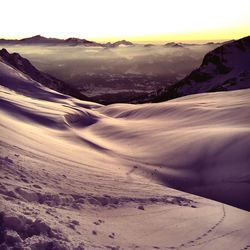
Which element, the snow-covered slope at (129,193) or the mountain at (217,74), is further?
the mountain at (217,74)

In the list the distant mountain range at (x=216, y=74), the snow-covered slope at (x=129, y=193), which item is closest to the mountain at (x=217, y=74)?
the distant mountain range at (x=216, y=74)

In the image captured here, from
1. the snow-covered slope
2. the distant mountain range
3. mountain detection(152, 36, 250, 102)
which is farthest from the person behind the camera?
mountain detection(152, 36, 250, 102)

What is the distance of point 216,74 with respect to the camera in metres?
181

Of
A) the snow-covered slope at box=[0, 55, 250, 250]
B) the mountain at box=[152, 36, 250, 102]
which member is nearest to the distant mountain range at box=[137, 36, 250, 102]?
the mountain at box=[152, 36, 250, 102]

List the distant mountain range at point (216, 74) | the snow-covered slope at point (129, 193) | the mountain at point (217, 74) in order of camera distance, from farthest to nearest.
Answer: the mountain at point (217, 74)
the distant mountain range at point (216, 74)
the snow-covered slope at point (129, 193)

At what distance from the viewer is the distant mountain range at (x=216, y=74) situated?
15943 centimetres

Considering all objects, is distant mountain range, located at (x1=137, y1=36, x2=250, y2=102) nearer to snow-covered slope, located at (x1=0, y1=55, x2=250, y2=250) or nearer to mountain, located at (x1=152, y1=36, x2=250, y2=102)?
mountain, located at (x1=152, y1=36, x2=250, y2=102)

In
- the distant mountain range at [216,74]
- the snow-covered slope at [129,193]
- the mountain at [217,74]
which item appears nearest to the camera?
the snow-covered slope at [129,193]

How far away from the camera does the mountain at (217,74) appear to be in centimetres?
16025

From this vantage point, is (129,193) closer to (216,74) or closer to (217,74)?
(216,74)

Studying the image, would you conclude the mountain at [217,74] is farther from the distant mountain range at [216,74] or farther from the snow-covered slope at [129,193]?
the snow-covered slope at [129,193]

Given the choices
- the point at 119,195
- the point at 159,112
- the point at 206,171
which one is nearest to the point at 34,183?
the point at 119,195

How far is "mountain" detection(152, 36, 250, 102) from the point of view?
160250 mm

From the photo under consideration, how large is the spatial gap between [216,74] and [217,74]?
49 centimetres
